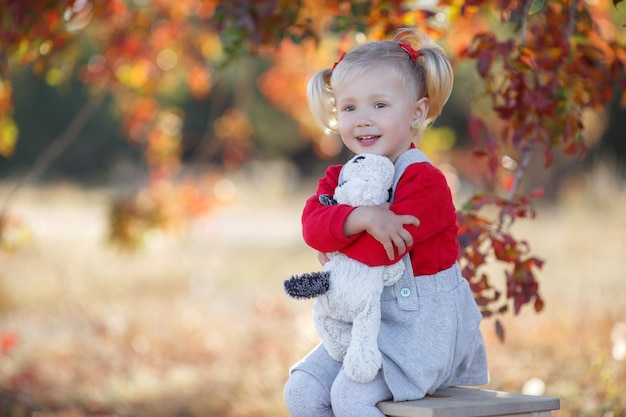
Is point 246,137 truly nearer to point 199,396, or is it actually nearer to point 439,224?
point 199,396

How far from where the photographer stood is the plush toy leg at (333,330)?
2.28 meters

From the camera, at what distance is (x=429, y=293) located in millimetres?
2295

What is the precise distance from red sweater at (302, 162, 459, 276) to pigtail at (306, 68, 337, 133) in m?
0.39

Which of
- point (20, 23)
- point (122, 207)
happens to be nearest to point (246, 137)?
point (122, 207)

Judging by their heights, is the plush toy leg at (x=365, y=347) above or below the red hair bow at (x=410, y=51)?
below

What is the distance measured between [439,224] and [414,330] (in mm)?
292

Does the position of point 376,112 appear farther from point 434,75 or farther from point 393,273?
point 393,273

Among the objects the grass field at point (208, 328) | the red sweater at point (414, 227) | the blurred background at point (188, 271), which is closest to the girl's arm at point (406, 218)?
the red sweater at point (414, 227)

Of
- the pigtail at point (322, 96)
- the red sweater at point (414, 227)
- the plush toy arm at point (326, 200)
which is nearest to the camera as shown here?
the red sweater at point (414, 227)

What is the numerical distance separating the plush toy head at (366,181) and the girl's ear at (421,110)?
0.22 m

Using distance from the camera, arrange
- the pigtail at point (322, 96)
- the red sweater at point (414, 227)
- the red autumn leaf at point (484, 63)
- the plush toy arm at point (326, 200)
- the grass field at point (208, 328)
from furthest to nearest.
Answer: the grass field at point (208, 328) → the red autumn leaf at point (484, 63) → the pigtail at point (322, 96) → the plush toy arm at point (326, 200) → the red sweater at point (414, 227)

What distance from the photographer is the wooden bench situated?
2096mm

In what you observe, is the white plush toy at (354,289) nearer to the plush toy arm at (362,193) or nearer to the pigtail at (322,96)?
the plush toy arm at (362,193)

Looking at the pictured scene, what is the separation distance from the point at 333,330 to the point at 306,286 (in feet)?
0.61
